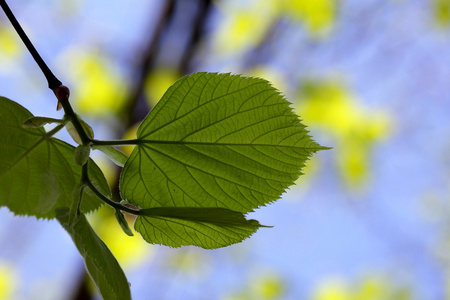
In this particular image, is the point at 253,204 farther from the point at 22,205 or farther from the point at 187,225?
the point at 22,205

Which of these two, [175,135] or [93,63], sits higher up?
[93,63]

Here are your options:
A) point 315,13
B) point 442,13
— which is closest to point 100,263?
point 315,13

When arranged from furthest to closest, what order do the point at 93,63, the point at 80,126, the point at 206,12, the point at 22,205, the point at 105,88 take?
the point at 93,63 → the point at 105,88 → the point at 206,12 → the point at 22,205 → the point at 80,126

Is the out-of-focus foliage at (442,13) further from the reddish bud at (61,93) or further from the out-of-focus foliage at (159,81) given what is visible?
the reddish bud at (61,93)

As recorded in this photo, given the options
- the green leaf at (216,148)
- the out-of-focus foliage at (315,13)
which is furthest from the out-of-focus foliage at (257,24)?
the green leaf at (216,148)

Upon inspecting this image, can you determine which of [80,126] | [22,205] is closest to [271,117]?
[80,126]

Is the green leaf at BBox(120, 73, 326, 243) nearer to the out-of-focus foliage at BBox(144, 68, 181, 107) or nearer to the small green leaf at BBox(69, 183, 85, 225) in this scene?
the small green leaf at BBox(69, 183, 85, 225)

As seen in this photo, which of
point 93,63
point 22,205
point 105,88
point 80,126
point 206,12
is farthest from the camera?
point 93,63
